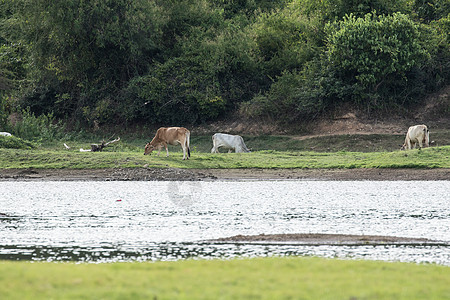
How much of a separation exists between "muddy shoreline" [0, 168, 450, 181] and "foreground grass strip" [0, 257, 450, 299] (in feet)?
61.3

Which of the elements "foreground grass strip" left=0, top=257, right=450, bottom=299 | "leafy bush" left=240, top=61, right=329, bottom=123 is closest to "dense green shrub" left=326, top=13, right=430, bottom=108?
"leafy bush" left=240, top=61, right=329, bottom=123

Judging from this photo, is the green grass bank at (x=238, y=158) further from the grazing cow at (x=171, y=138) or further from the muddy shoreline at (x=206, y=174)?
the grazing cow at (x=171, y=138)

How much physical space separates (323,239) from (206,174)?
53.8 ft

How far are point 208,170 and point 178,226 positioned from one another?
49.5ft

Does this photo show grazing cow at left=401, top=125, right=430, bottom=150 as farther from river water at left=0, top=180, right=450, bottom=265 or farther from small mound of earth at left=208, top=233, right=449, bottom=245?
small mound of earth at left=208, top=233, right=449, bottom=245

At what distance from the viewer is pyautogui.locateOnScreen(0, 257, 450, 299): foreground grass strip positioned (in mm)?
7125

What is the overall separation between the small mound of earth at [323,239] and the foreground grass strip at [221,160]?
16193mm

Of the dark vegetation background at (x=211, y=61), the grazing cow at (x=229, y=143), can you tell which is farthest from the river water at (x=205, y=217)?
the dark vegetation background at (x=211, y=61)

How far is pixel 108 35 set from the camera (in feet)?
142

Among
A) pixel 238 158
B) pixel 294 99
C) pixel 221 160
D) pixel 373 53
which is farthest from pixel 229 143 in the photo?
pixel 373 53

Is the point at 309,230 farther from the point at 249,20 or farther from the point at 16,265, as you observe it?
the point at 249,20

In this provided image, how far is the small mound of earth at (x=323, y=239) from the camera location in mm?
12555

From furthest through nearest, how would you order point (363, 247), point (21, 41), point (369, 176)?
point (21, 41) → point (369, 176) → point (363, 247)

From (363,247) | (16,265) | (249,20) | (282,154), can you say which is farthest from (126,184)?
(249,20)
